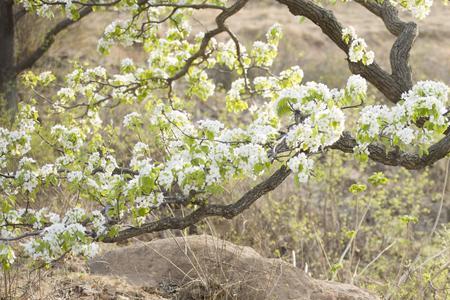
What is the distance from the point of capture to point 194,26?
14.9m

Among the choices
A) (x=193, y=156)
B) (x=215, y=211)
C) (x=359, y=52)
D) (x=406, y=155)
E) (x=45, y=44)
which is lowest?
(x=215, y=211)

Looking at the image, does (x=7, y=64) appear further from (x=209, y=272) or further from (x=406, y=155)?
(x=406, y=155)

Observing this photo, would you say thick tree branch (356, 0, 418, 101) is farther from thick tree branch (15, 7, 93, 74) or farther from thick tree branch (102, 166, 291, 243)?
thick tree branch (15, 7, 93, 74)

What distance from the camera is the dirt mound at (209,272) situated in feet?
14.4

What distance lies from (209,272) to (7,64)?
554cm

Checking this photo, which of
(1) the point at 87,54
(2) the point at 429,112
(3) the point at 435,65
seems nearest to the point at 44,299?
Result: (2) the point at 429,112

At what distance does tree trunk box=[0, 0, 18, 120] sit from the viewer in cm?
852

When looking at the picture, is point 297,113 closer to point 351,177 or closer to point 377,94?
point 351,177

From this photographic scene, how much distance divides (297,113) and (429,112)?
1.88 feet

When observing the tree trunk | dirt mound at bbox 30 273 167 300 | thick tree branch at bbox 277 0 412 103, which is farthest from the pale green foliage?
the tree trunk

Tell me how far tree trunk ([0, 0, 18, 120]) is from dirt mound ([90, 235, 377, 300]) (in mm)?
4345

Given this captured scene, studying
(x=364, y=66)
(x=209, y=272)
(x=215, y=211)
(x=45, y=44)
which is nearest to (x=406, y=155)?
(x=215, y=211)

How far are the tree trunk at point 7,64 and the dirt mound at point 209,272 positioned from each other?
4345mm

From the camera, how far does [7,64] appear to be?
8.88 m
